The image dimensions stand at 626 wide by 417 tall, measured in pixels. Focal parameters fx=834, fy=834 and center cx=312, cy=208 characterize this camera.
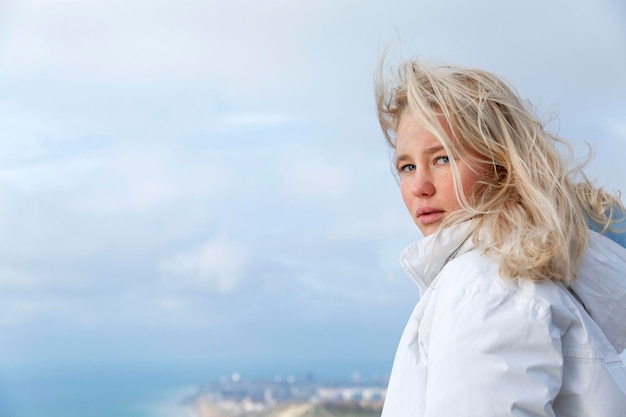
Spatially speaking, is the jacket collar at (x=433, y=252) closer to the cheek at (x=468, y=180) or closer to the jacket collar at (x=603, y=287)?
the cheek at (x=468, y=180)

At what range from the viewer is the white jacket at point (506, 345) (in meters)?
1.09

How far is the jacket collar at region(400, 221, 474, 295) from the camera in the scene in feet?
4.19


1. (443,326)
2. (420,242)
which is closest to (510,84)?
(420,242)

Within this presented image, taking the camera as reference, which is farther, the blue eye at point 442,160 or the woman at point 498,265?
the blue eye at point 442,160

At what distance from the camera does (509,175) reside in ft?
4.27

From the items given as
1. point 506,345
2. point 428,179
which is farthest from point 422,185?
point 506,345

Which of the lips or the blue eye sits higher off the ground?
the blue eye

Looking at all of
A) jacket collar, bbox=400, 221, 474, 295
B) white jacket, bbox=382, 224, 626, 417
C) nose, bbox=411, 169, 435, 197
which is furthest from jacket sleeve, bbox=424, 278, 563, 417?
nose, bbox=411, 169, 435, 197

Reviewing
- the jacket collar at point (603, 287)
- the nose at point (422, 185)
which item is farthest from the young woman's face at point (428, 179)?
the jacket collar at point (603, 287)

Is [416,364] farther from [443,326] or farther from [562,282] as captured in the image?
[562,282]

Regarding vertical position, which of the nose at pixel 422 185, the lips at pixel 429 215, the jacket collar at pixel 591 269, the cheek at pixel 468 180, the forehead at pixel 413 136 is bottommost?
the jacket collar at pixel 591 269

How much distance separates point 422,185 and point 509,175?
14cm

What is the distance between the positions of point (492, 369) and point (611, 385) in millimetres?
194

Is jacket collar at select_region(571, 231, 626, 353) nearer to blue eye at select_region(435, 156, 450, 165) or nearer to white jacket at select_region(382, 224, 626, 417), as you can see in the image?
white jacket at select_region(382, 224, 626, 417)
